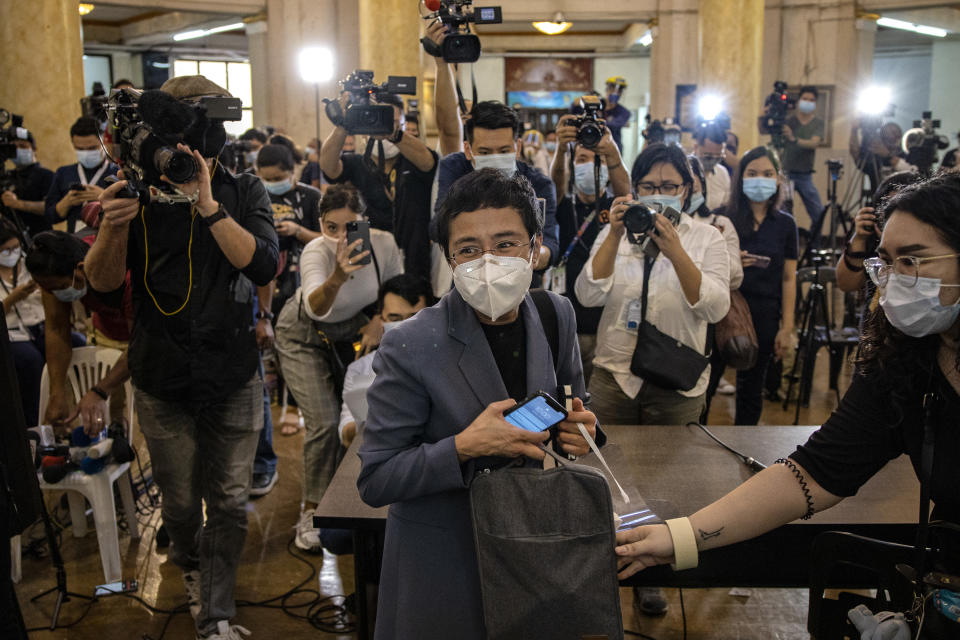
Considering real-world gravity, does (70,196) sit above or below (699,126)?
below

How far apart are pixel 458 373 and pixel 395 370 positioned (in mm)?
119

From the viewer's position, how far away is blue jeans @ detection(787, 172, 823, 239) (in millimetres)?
7463

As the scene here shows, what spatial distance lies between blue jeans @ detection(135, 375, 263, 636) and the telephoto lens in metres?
0.78

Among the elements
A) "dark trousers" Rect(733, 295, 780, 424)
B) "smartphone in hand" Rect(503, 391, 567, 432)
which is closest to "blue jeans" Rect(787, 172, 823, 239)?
"dark trousers" Rect(733, 295, 780, 424)

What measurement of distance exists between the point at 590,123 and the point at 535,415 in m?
2.29

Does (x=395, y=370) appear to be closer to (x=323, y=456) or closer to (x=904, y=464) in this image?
(x=904, y=464)

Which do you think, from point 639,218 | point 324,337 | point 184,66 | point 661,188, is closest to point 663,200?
point 661,188

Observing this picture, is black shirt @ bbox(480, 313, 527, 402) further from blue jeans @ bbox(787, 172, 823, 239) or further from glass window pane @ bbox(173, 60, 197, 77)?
glass window pane @ bbox(173, 60, 197, 77)

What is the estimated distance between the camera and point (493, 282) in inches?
64.7

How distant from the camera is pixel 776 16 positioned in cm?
1205

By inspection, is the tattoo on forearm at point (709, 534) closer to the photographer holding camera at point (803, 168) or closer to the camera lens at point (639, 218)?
the camera lens at point (639, 218)

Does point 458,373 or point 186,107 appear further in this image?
point 186,107

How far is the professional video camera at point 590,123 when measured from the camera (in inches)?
139

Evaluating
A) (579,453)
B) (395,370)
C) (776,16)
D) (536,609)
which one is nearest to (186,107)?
(395,370)
